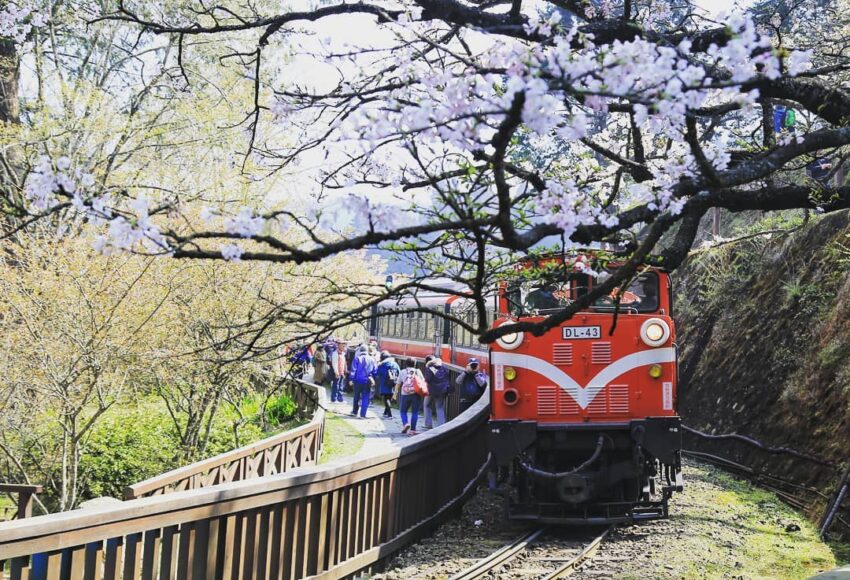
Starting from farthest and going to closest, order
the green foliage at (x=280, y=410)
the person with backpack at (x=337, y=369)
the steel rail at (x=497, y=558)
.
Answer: the person with backpack at (x=337, y=369) < the green foliage at (x=280, y=410) < the steel rail at (x=497, y=558)

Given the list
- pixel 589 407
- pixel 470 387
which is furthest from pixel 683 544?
pixel 470 387

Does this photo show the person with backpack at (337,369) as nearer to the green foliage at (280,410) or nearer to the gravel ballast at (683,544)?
the green foliage at (280,410)

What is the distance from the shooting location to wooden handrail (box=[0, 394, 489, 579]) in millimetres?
4766

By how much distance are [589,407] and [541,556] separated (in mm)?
2020

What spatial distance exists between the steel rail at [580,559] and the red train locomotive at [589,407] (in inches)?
8.6

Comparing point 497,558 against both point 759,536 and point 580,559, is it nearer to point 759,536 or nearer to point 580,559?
point 580,559

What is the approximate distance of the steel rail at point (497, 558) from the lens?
8.27 meters

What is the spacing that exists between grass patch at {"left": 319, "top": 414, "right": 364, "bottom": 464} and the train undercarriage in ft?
18.0

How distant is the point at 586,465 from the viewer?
32.6ft

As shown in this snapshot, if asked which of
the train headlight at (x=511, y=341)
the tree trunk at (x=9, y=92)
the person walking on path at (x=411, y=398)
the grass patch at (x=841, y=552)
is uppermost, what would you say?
→ the tree trunk at (x=9, y=92)

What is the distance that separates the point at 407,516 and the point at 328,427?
11.0m

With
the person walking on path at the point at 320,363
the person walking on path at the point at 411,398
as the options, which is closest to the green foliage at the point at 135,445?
the person walking on path at the point at 411,398

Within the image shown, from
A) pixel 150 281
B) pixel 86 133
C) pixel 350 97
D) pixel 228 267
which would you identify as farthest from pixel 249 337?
pixel 350 97

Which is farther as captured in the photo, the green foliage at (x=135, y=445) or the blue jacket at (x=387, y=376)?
the blue jacket at (x=387, y=376)
